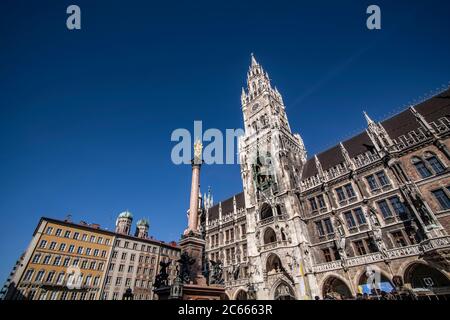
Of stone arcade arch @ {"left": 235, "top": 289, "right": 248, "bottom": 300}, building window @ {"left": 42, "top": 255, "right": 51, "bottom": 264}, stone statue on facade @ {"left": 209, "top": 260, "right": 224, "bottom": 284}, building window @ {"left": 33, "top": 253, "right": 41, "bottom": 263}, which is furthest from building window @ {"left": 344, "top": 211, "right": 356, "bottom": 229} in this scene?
building window @ {"left": 33, "top": 253, "right": 41, "bottom": 263}

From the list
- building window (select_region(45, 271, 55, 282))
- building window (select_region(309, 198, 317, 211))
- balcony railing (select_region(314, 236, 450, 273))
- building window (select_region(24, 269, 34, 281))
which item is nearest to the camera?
balcony railing (select_region(314, 236, 450, 273))

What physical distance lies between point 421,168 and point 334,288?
47.6ft

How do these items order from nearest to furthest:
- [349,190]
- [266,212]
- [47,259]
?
[349,190], [266,212], [47,259]

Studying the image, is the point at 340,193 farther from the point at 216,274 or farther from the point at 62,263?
the point at 62,263

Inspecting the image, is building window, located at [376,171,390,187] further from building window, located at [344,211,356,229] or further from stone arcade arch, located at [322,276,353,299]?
stone arcade arch, located at [322,276,353,299]

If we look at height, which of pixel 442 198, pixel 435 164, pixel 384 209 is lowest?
pixel 442 198

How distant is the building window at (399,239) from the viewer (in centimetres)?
1941

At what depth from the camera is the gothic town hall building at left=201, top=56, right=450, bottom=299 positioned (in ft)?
60.1

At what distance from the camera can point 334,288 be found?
893 inches

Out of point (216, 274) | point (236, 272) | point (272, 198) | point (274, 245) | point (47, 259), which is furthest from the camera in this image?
point (47, 259)

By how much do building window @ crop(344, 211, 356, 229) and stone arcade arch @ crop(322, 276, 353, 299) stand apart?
5510 mm

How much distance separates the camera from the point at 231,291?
30.3 m

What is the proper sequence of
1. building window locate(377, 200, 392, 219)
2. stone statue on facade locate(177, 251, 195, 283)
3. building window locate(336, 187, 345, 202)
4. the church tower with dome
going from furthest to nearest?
the church tower with dome → building window locate(336, 187, 345, 202) → building window locate(377, 200, 392, 219) → stone statue on facade locate(177, 251, 195, 283)

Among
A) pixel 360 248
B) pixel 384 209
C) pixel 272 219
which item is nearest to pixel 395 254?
pixel 360 248
